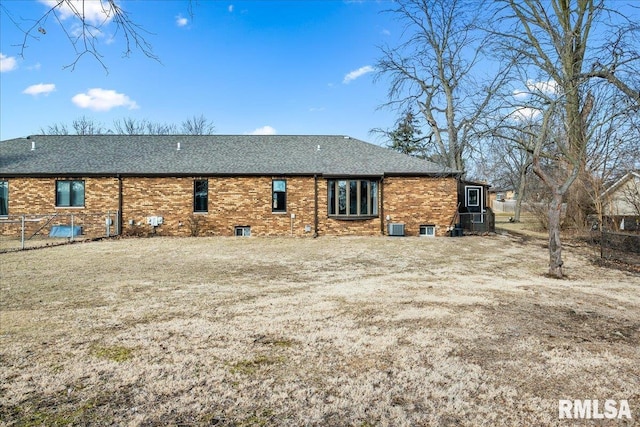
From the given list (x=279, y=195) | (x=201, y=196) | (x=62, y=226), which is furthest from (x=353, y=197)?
(x=62, y=226)

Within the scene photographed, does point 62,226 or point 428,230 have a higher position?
point 62,226

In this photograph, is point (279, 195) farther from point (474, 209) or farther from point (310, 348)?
point (310, 348)

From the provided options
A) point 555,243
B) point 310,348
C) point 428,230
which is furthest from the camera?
point 428,230

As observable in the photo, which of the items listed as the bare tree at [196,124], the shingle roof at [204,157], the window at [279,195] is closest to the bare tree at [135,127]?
the bare tree at [196,124]

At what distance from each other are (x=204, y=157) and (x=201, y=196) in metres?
A: 2.52

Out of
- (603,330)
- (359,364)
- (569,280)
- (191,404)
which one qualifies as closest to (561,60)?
(569,280)

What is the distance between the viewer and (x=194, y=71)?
6.12 m

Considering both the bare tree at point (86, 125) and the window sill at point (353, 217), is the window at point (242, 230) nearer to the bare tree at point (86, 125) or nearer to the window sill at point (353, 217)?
the window sill at point (353, 217)

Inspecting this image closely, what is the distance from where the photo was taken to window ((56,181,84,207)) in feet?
57.6

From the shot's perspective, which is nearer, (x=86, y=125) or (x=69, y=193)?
(x=69, y=193)

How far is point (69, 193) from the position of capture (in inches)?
692

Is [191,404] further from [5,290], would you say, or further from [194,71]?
[5,290]

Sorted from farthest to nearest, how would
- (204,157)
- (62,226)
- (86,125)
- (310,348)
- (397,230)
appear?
(86,125), (204,157), (397,230), (62,226), (310,348)

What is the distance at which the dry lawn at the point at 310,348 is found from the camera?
2.82 meters
